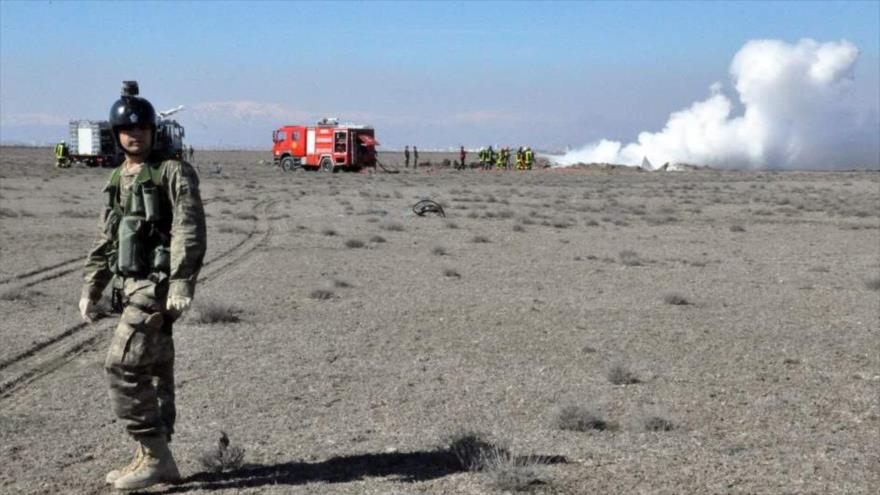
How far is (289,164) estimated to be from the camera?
68188mm

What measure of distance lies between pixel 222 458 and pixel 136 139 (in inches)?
71.5

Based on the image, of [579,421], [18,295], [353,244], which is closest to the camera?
[579,421]

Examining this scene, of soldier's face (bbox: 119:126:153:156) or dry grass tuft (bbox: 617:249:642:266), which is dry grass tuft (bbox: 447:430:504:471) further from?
dry grass tuft (bbox: 617:249:642:266)

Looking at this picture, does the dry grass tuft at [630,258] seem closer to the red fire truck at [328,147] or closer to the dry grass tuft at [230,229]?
the dry grass tuft at [230,229]

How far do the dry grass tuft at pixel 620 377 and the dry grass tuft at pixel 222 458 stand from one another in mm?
3889

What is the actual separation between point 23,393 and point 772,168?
93.0m

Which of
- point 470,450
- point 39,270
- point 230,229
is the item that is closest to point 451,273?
point 39,270

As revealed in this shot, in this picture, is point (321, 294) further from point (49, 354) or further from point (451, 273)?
point (49, 354)

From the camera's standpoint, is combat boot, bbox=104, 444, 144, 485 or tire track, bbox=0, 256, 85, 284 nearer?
combat boot, bbox=104, 444, 144, 485

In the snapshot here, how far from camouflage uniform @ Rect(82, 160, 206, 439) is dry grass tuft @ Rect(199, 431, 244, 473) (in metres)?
A: 0.54

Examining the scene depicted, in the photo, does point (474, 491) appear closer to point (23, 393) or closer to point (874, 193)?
point (23, 393)

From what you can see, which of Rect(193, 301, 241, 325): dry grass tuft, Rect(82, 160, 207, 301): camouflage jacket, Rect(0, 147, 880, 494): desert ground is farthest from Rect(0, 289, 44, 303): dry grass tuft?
Rect(82, 160, 207, 301): camouflage jacket

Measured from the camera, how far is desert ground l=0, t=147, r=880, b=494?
6625 millimetres

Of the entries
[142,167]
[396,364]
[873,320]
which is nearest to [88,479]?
[142,167]
